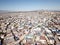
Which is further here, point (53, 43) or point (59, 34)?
point (59, 34)

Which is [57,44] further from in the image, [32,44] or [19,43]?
[19,43]

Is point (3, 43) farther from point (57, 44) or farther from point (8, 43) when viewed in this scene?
point (57, 44)

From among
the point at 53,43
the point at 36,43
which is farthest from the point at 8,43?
the point at 53,43

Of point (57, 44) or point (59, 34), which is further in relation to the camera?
point (59, 34)

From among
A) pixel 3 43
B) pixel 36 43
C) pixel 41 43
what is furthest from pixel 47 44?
pixel 3 43

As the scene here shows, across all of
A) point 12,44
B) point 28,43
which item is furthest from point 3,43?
point 28,43

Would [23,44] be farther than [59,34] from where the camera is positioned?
No

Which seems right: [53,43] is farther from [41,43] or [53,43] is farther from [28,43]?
[28,43]
